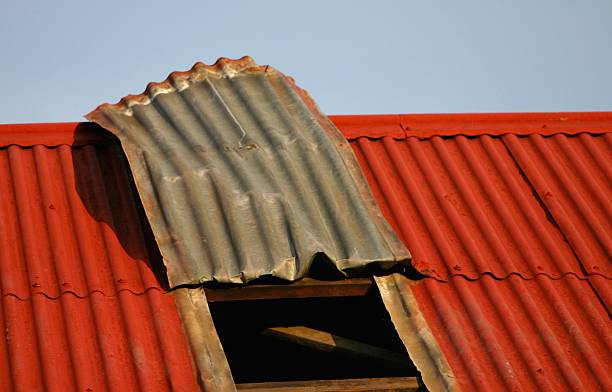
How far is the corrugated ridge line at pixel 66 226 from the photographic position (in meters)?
6.46

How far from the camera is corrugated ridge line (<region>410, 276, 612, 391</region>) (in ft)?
20.6

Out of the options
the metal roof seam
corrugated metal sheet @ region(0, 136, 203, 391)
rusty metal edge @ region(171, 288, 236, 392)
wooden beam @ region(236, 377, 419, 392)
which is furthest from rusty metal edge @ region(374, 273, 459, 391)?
the metal roof seam

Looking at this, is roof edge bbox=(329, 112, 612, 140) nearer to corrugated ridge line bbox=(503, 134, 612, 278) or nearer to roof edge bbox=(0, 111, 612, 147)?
roof edge bbox=(0, 111, 612, 147)

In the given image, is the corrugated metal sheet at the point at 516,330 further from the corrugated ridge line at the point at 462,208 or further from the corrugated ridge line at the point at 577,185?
the corrugated ridge line at the point at 577,185

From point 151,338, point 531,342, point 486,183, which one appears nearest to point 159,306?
point 151,338

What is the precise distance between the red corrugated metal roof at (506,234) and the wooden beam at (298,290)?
1.04 ft

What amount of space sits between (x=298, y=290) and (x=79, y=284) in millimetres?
1245

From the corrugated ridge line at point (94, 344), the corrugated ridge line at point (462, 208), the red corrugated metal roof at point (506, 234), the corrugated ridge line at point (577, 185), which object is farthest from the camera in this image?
the corrugated ridge line at point (577, 185)

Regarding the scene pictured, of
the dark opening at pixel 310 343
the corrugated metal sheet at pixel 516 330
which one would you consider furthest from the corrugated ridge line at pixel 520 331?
the dark opening at pixel 310 343

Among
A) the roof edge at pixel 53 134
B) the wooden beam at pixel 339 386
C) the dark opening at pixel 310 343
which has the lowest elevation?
the wooden beam at pixel 339 386

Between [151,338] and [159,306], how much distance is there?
0.77 ft

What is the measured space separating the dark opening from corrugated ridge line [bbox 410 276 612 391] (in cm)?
39

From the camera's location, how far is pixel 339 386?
6.23 m

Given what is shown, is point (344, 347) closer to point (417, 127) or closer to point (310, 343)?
point (310, 343)
